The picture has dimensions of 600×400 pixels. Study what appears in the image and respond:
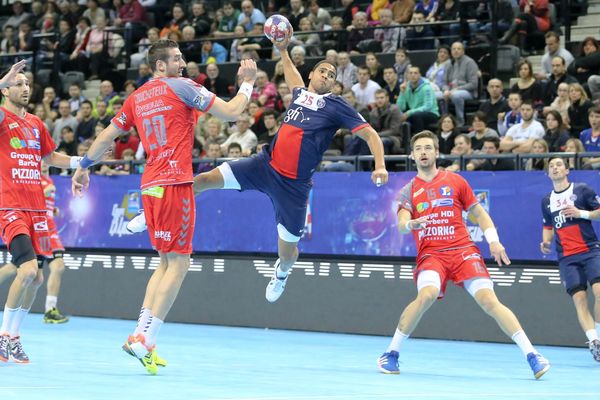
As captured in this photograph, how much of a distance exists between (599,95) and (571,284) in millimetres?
4516

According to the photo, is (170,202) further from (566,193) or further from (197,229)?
(197,229)

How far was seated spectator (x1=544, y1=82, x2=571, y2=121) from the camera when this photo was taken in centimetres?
1585

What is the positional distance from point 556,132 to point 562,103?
3.60 ft

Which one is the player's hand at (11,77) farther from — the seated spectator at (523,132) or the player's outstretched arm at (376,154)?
the seated spectator at (523,132)

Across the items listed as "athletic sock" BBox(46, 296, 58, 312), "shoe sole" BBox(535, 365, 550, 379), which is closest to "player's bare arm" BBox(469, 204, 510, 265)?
"shoe sole" BBox(535, 365, 550, 379)

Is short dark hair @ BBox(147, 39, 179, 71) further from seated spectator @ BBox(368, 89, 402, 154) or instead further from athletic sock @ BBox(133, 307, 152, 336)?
seated spectator @ BBox(368, 89, 402, 154)

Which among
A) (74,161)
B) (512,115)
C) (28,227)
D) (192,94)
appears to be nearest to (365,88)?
(512,115)

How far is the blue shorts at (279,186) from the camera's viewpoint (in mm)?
11125

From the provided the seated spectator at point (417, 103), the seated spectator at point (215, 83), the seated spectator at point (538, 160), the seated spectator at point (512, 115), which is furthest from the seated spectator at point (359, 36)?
the seated spectator at point (538, 160)

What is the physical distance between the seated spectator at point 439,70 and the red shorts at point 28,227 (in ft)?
27.4

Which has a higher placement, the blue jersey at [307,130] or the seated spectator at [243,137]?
the blue jersey at [307,130]

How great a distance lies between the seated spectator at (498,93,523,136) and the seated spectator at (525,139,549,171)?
153 cm

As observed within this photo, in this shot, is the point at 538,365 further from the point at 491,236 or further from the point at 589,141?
the point at 589,141

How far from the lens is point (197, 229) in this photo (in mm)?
16891
